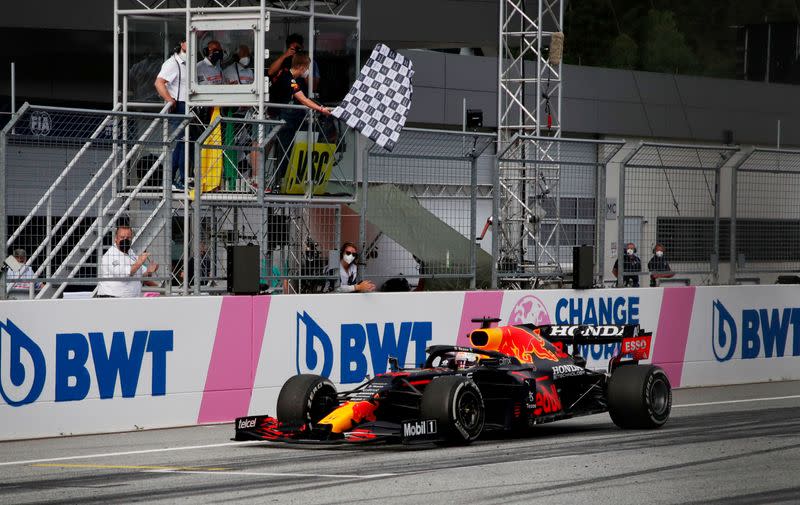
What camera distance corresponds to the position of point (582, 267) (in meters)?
16.8

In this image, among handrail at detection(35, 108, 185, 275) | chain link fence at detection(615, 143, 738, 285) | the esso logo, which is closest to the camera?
handrail at detection(35, 108, 185, 275)

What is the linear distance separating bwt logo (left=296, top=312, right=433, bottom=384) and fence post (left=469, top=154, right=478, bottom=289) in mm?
1146

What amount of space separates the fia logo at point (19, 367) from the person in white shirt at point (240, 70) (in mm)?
5113

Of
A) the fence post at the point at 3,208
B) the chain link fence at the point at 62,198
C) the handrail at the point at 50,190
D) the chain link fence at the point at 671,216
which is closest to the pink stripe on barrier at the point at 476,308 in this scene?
the chain link fence at the point at 671,216

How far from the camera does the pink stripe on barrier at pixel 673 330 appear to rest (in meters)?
17.1

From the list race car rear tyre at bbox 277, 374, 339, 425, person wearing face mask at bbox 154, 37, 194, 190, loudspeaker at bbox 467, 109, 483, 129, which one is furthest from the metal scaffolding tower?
race car rear tyre at bbox 277, 374, 339, 425

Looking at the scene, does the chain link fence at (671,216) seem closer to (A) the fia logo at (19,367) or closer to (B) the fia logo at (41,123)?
(B) the fia logo at (41,123)

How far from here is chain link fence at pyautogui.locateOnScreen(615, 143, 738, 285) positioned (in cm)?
1734

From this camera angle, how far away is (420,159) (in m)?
15.3

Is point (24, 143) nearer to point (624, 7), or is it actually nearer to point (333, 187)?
point (333, 187)

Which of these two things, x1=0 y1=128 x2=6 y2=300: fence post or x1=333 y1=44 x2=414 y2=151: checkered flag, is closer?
x1=0 y1=128 x2=6 y2=300: fence post

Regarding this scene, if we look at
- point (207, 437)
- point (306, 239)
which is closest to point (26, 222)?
point (207, 437)

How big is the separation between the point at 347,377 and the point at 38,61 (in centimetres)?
1364

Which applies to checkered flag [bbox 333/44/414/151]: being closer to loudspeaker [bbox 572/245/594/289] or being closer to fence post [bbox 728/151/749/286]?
loudspeaker [bbox 572/245/594/289]
